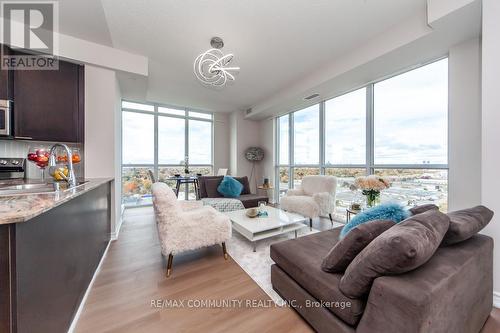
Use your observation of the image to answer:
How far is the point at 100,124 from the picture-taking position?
273 cm

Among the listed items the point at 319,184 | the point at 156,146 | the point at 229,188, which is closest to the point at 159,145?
the point at 156,146

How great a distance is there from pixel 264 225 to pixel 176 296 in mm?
1211

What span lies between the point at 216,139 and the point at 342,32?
4464 mm

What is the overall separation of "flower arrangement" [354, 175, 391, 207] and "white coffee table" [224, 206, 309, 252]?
3.02 ft

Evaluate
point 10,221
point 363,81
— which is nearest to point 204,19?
point 10,221

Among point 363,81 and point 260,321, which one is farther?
point 363,81

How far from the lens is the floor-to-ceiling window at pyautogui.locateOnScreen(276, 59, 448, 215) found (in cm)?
258

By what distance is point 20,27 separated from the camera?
2.21m

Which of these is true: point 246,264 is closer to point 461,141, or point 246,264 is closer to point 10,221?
point 10,221

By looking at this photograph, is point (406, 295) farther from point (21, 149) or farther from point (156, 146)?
point (156, 146)

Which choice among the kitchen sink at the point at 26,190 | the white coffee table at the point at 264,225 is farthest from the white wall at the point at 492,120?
the kitchen sink at the point at 26,190

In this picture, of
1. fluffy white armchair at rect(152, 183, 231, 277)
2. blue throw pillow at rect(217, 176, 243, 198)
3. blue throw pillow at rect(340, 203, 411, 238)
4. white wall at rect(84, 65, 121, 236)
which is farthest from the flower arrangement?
white wall at rect(84, 65, 121, 236)

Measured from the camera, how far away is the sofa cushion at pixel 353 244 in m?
1.11

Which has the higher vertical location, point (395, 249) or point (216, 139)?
point (216, 139)
